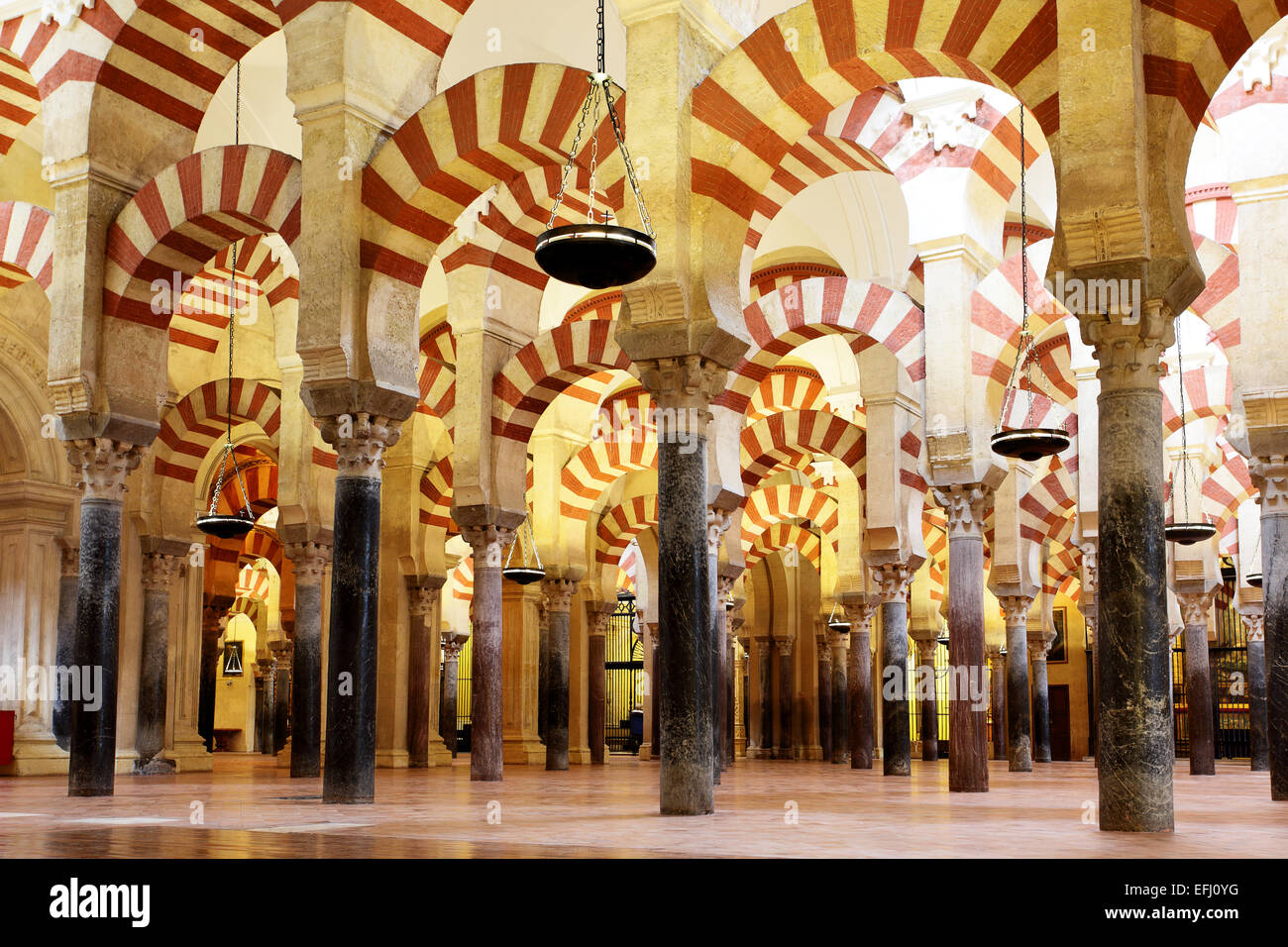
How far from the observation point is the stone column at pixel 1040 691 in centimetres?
1804

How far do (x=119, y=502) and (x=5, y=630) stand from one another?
395cm

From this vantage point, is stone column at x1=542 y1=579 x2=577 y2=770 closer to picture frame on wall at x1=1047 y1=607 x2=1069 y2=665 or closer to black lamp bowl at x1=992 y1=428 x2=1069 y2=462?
black lamp bowl at x1=992 y1=428 x2=1069 y2=462

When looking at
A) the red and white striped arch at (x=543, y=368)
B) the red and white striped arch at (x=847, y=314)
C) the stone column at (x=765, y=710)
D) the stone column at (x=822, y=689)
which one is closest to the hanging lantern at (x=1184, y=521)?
the red and white striped arch at (x=847, y=314)

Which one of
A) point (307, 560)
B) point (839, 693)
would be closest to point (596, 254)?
point (307, 560)

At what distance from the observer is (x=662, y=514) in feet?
21.2

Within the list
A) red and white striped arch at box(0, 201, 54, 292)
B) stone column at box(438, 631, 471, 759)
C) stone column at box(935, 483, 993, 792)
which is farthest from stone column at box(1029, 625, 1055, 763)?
red and white striped arch at box(0, 201, 54, 292)

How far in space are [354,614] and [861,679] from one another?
7.97 m

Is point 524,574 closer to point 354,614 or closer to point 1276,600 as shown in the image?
point 354,614

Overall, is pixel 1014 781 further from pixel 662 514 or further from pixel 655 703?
pixel 655 703

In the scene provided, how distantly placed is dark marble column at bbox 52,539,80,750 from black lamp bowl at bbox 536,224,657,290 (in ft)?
22.6

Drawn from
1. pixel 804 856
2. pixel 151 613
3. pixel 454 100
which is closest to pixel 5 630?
pixel 151 613

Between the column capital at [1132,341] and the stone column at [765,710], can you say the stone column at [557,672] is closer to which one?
the stone column at [765,710]

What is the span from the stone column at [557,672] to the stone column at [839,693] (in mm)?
4903

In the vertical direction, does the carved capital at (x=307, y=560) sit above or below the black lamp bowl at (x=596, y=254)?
below
